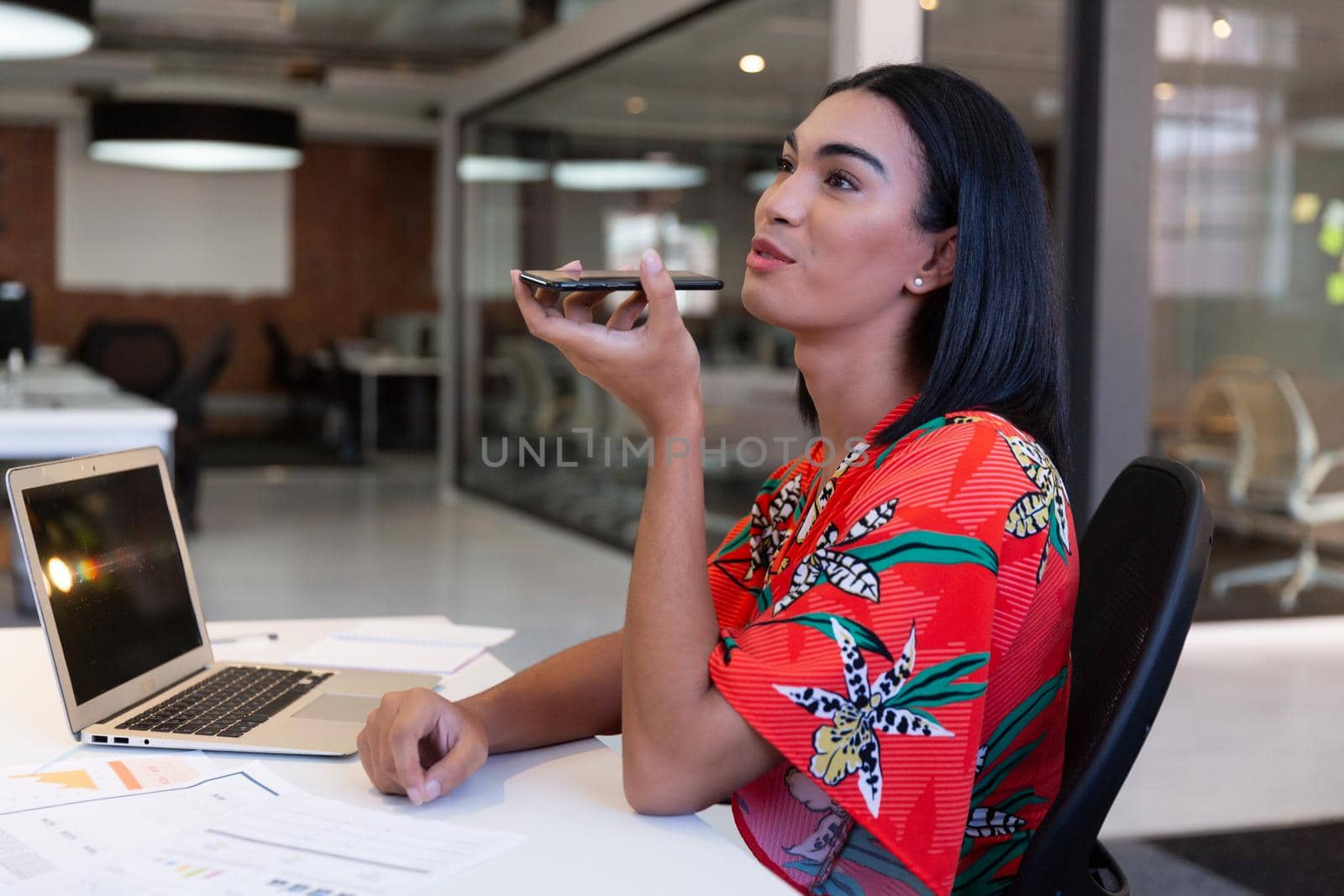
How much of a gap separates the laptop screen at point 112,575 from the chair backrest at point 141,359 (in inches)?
260

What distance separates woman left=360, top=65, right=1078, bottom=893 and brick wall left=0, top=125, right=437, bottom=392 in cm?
1368

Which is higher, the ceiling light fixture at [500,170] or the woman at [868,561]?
the ceiling light fixture at [500,170]

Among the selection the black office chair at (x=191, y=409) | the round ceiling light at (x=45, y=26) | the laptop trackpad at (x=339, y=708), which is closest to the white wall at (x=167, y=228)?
the round ceiling light at (x=45, y=26)

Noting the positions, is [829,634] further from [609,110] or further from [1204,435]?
[609,110]

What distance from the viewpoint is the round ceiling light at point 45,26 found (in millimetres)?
5516

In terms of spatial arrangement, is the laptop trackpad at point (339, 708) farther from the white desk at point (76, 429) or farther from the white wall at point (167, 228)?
the white wall at point (167, 228)

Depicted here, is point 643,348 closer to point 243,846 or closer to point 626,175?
point 243,846

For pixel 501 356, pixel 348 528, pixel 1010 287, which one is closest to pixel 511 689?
pixel 1010 287

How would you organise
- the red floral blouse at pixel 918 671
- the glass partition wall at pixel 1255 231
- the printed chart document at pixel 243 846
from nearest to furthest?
1. the printed chart document at pixel 243 846
2. the red floral blouse at pixel 918 671
3. the glass partition wall at pixel 1255 231

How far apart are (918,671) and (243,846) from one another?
0.53 m

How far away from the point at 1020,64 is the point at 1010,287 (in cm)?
421

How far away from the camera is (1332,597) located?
4.88m

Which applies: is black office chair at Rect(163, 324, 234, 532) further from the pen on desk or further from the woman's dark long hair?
the woman's dark long hair

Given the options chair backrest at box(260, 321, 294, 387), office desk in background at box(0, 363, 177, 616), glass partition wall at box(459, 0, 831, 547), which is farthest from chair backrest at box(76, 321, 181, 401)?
chair backrest at box(260, 321, 294, 387)
